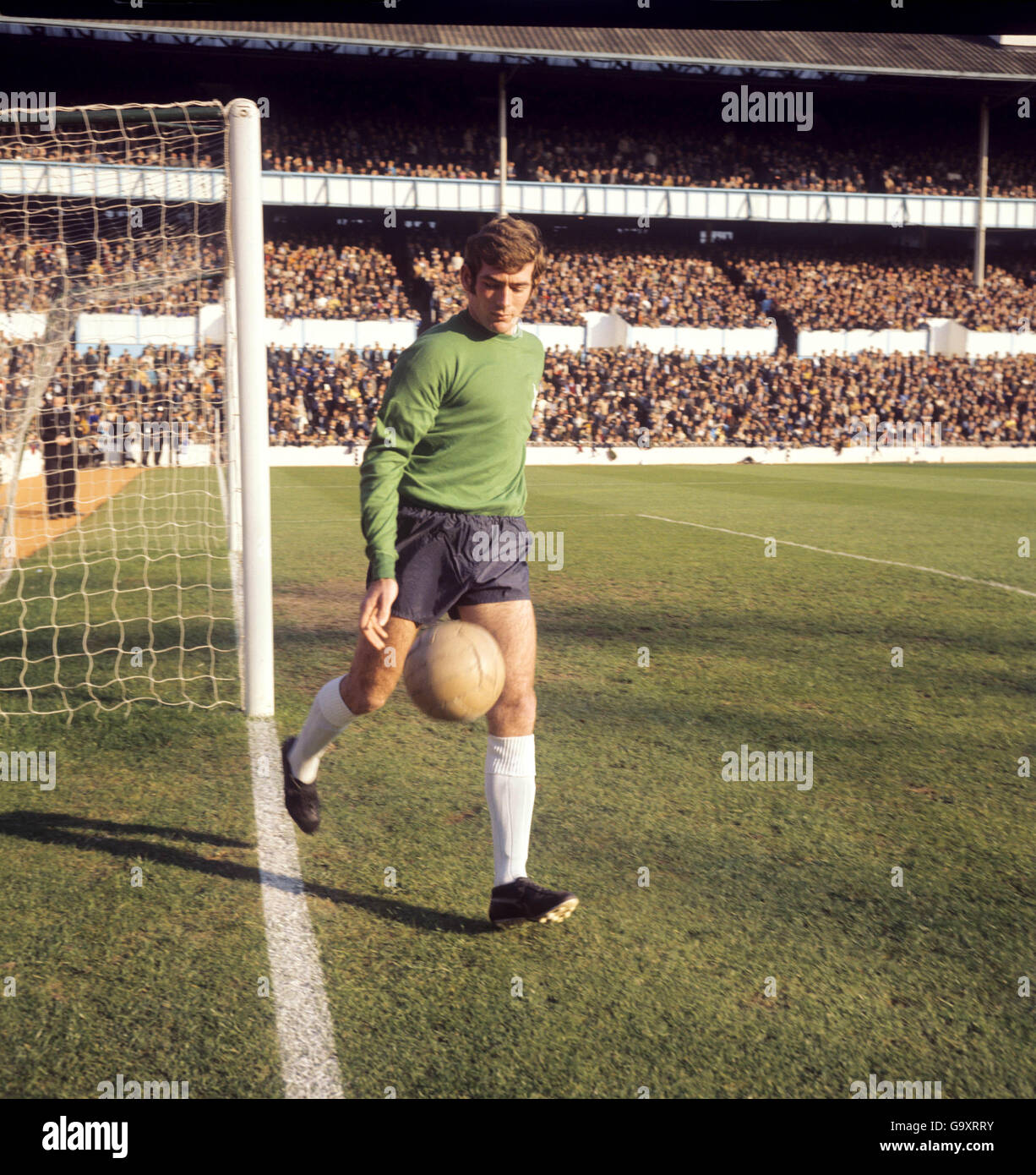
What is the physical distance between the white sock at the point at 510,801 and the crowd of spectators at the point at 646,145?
119 ft

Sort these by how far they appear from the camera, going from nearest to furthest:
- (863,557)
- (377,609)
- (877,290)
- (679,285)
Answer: (377,609), (863,557), (679,285), (877,290)

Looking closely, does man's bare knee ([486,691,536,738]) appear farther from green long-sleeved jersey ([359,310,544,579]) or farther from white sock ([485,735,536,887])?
green long-sleeved jersey ([359,310,544,579])

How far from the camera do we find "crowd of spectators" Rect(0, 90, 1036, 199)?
38.7 meters

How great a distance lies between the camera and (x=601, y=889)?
349cm

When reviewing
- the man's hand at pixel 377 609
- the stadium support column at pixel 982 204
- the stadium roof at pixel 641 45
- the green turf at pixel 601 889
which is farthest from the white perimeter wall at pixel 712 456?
the man's hand at pixel 377 609

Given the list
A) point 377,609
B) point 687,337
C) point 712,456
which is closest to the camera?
point 377,609

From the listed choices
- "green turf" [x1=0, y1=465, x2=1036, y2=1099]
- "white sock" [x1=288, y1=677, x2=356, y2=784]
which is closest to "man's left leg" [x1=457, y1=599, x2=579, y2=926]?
"green turf" [x1=0, y1=465, x2=1036, y2=1099]

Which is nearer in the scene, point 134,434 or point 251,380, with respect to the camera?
point 251,380

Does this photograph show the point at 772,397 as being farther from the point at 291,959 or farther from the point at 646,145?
the point at 291,959

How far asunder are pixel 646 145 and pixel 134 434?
30762 millimetres

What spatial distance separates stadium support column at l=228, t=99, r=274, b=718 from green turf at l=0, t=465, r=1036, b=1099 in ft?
1.62

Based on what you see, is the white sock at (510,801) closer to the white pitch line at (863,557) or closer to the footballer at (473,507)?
the footballer at (473,507)

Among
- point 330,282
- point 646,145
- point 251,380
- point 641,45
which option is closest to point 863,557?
point 251,380

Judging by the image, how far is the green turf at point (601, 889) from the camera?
8.41ft
